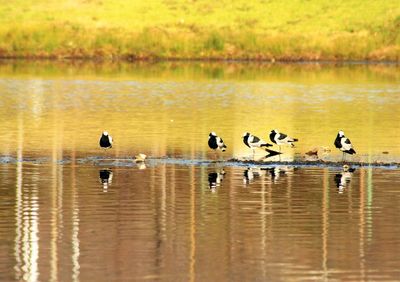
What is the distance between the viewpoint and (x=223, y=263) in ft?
67.2

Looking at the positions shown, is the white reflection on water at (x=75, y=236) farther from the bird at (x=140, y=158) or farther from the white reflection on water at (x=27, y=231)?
the bird at (x=140, y=158)

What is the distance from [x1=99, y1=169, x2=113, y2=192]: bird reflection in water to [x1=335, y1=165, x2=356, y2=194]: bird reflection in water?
4771 millimetres

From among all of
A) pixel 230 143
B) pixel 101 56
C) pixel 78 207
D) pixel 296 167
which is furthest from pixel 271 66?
pixel 78 207

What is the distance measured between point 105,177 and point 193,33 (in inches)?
2649

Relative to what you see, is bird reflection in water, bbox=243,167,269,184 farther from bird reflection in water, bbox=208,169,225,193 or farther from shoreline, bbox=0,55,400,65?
shoreline, bbox=0,55,400,65

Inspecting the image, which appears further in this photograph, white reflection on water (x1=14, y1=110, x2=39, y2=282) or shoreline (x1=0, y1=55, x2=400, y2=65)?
shoreline (x1=0, y1=55, x2=400, y2=65)

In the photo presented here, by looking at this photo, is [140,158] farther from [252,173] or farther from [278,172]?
[278,172]

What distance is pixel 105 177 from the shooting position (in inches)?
1191

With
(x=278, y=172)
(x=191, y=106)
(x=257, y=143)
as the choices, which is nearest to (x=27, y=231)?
(x=278, y=172)

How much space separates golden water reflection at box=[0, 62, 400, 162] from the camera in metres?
38.3

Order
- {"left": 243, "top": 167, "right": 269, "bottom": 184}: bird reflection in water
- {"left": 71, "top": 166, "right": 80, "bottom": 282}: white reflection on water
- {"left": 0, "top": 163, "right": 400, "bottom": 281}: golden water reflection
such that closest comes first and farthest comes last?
{"left": 71, "top": 166, "right": 80, "bottom": 282}: white reflection on water
{"left": 0, "top": 163, "right": 400, "bottom": 281}: golden water reflection
{"left": 243, "top": 167, "right": 269, "bottom": 184}: bird reflection in water

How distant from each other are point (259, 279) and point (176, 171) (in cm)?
1240

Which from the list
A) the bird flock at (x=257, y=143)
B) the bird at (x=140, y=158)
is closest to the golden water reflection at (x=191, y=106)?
the bird flock at (x=257, y=143)

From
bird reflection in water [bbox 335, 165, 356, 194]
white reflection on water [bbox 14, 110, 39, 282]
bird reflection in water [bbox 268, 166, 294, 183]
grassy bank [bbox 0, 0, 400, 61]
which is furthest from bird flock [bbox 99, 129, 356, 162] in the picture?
grassy bank [bbox 0, 0, 400, 61]
